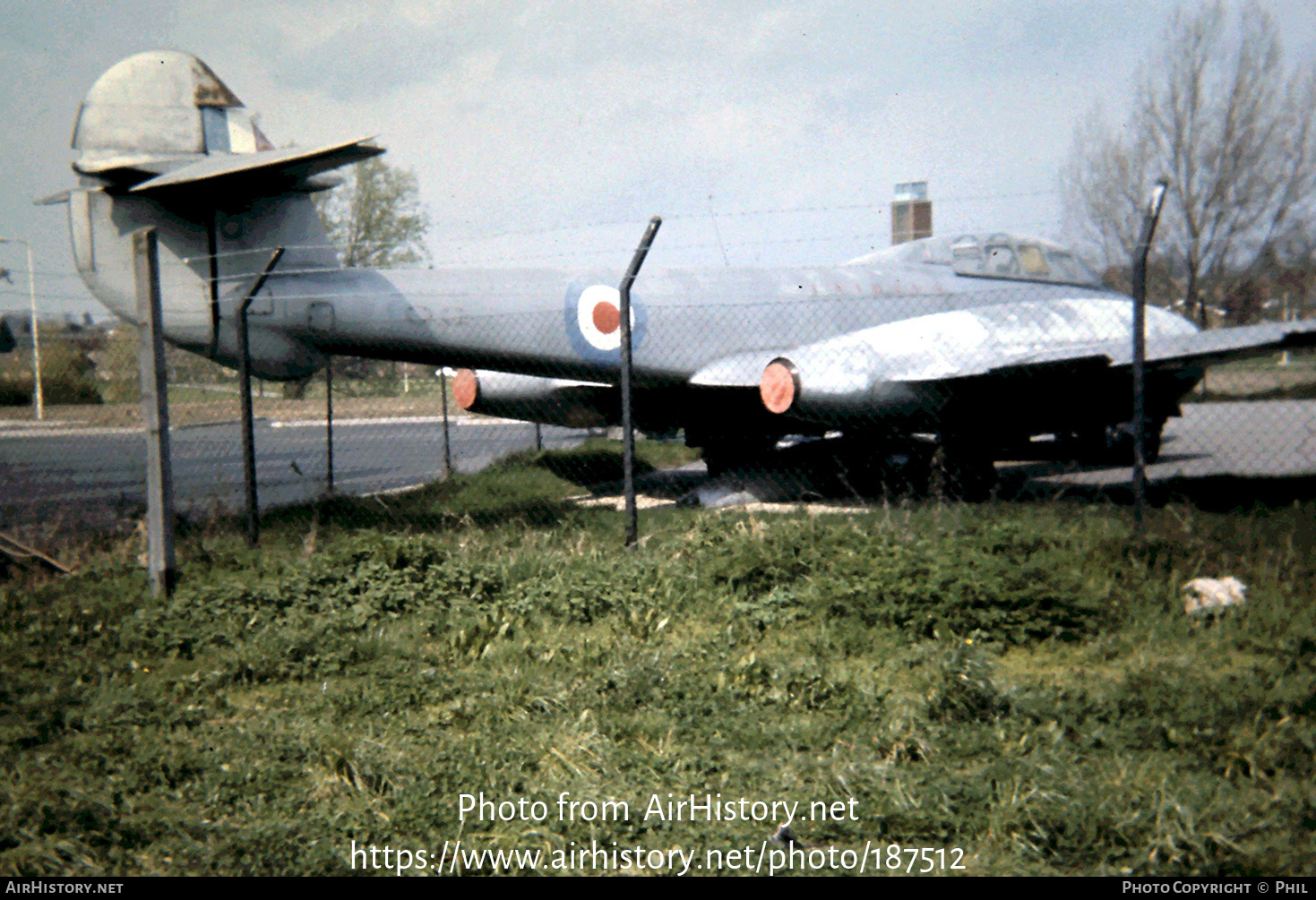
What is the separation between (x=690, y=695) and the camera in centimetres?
398

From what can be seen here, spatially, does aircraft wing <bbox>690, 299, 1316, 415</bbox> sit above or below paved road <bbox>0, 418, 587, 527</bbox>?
above

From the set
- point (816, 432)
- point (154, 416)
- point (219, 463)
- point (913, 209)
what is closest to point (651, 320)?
point (816, 432)

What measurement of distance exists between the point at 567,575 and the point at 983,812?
3090mm

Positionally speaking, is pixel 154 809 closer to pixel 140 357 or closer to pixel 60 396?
pixel 140 357

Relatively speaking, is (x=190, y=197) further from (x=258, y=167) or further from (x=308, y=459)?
(x=308, y=459)

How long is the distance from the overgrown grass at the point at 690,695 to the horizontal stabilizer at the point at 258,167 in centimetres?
267

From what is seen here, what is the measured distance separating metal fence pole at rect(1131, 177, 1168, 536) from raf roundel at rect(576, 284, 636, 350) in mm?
4671

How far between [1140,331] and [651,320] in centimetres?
491

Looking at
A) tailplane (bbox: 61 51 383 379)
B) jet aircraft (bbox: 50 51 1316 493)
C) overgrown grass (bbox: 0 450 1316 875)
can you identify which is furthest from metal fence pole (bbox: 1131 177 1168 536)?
tailplane (bbox: 61 51 383 379)

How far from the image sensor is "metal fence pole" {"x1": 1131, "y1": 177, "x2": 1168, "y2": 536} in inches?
211

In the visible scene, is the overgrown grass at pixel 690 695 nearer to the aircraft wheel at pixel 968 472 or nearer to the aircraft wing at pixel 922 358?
the aircraft wing at pixel 922 358

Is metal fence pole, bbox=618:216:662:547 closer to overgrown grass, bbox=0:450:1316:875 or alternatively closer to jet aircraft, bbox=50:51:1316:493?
overgrown grass, bbox=0:450:1316:875

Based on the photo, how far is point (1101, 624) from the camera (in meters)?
4.61

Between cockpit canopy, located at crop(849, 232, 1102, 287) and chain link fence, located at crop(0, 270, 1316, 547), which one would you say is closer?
chain link fence, located at crop(0, 270, 1316, 547)
